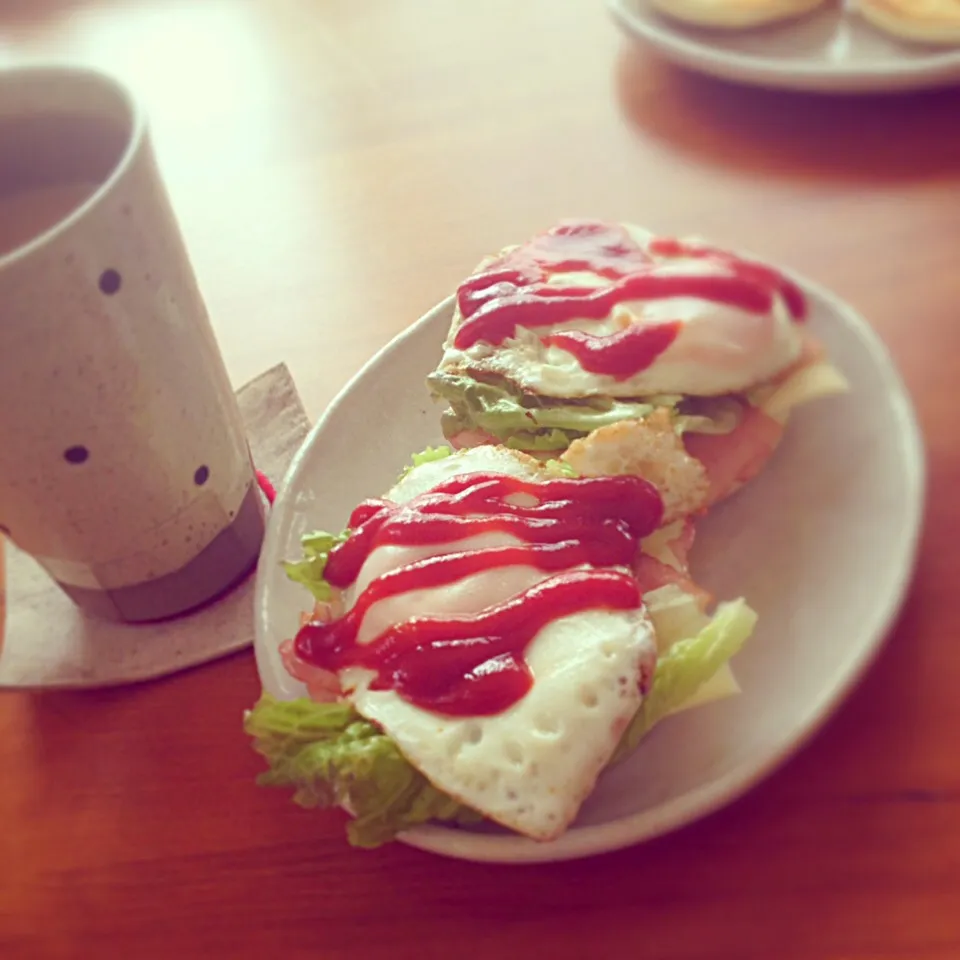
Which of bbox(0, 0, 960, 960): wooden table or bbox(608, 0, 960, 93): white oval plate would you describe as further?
bbox(608, 0, 960, 93): white oval plate

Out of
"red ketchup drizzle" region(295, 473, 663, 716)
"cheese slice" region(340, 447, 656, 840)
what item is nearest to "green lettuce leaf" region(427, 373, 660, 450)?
"red ketchup drizzle" region(295, 473, 663, 716)

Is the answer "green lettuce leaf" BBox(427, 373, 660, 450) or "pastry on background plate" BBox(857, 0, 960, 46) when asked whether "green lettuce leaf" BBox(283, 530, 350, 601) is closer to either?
"green lettuce leaf" BBox(427, 373, 660, 450)

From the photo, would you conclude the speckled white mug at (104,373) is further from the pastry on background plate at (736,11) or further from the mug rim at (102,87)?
the pastry on background plate at (736,11)

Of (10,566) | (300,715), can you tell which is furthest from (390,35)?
(300,715)

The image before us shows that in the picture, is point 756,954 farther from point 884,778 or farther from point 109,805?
point 109,805

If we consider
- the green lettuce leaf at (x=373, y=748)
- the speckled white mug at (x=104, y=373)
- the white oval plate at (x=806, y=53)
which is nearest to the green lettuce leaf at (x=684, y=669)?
the green lettuce leaf at (x=373, y=748)

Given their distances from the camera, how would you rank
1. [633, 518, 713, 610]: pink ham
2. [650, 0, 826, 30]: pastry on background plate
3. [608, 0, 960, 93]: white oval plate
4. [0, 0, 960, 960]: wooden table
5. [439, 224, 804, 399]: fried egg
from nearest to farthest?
[0, 0, 960, 960]: wooden table → [633, 518, 713, 610]: pink ham → [439, 224, 804, 399]: fried egg → [608, 0, 960, 93]: white oval plate → [650, 0, 826, 30]: pastry on background plate
